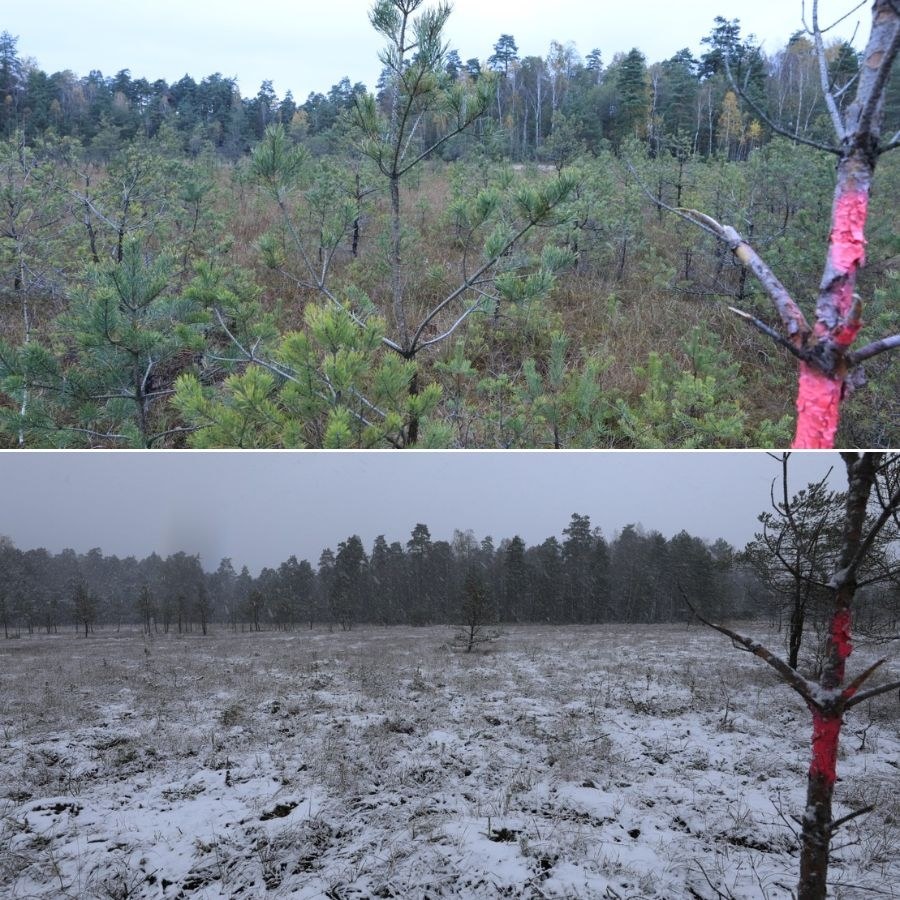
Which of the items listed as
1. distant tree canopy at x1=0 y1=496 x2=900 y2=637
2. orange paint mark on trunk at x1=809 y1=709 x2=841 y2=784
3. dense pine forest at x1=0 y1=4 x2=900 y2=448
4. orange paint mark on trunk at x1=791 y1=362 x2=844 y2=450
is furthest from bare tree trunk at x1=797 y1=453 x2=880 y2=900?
dense pine forest at x1=0 y1=4 x2=900 y2=448

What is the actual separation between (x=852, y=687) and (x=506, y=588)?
0.82 metres

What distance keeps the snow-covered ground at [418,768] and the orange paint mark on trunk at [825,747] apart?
0.07 m

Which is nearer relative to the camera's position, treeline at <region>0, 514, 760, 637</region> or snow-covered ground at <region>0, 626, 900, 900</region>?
snow-covered ground at <region>0, 626, 900, 900</region>

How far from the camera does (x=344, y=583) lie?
1780 mm

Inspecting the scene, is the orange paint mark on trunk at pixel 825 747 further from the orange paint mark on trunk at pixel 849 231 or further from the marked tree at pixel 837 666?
the orange paint mark on trunk at pixel 849 231

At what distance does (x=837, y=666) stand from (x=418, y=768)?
93cm

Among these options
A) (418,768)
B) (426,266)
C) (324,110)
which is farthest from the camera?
(324,110)

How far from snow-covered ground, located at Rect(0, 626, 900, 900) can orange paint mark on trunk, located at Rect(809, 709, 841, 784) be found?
75mm

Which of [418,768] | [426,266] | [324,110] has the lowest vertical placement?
[418,768]

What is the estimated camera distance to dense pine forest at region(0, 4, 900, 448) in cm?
260

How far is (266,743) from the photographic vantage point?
154 centimetres

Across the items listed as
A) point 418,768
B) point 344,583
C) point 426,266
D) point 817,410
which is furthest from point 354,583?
point 426,266

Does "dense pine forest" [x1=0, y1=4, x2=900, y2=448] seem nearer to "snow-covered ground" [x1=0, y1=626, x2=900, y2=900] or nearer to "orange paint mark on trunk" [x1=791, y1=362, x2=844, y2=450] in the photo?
"orange paint mark on trunk" [x1=791, y1=362, x2=844, y2=450]

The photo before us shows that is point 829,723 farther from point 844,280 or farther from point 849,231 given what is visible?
point 849,231
